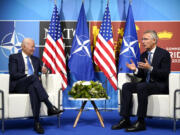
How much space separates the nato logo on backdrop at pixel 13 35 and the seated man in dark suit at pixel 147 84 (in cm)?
287

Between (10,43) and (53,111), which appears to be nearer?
(53,111)

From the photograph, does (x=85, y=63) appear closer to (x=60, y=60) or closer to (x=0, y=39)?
(x=60, y=60)

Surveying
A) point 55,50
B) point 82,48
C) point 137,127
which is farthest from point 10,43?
point 137,127

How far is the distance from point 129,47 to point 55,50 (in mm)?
1636

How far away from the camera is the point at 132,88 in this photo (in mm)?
3967

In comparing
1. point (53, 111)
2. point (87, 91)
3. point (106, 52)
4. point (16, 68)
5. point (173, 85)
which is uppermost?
point (106, 52)

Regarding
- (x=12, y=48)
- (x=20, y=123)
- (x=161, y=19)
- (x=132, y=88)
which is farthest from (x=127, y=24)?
(x=20, y=123)

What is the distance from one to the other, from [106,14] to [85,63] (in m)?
1.20

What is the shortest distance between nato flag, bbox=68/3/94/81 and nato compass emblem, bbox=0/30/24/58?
134 cm

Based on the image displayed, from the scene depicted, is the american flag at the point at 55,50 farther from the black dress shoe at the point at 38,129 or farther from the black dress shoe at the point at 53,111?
the black dress shoe at the point at 38,129

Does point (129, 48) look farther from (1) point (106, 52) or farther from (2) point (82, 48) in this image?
(2) point (82, 48)

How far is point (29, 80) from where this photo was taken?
12.9 ft

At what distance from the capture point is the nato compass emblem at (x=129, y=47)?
5.71m

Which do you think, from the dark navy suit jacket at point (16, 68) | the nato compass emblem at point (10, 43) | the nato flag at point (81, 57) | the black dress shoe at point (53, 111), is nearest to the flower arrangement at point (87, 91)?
the black dress shoe at point (53, 111)
